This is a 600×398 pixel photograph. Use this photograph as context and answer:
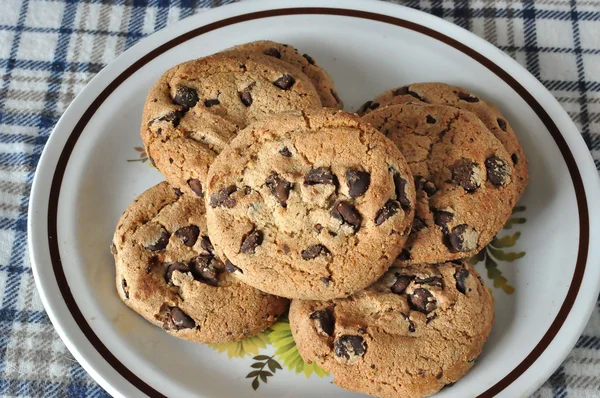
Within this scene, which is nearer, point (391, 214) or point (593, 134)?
point (391, 214)

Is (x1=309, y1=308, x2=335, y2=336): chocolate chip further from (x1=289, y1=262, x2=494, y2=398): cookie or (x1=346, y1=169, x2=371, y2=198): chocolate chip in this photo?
(x1=346, y1=169, x2=371, y2=198): chocolate chip

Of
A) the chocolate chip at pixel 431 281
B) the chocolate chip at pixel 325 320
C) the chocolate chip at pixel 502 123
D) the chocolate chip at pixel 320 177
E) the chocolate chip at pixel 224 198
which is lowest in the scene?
the chocolate chip at pixel 325 320

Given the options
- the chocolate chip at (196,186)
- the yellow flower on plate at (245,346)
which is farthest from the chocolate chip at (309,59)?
the yellow flower on plate at (245,346)

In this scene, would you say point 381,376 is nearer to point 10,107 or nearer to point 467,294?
point 467,294

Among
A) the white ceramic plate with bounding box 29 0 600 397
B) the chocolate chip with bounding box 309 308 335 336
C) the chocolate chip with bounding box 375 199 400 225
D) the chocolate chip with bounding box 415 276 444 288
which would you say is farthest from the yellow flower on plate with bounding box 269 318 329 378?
the chocolate chip with bounding box 375 199 400 225

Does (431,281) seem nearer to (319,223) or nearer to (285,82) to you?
(319,223)

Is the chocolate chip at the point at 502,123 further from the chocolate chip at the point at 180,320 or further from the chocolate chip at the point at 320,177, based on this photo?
the chocolate chip at the point at 180,320

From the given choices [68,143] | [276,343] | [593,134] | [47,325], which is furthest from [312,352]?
[593,134]
